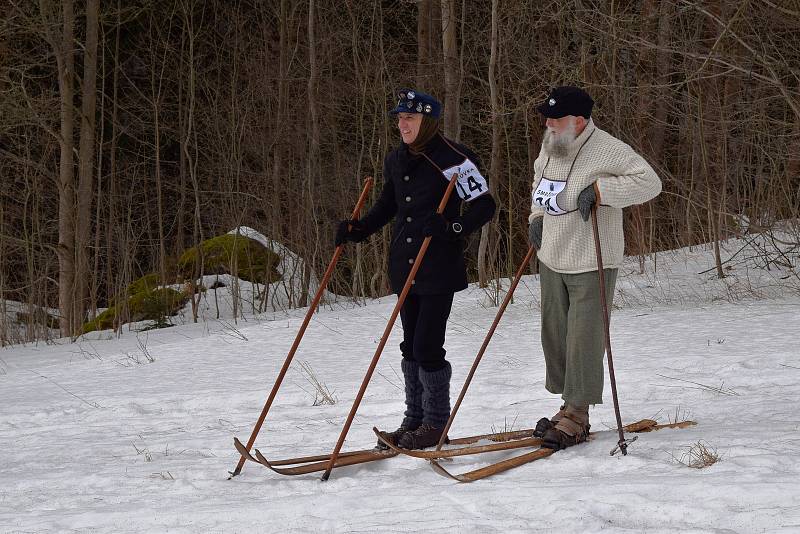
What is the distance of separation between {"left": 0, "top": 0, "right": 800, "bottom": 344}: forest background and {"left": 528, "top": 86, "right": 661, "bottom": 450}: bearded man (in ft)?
13.2

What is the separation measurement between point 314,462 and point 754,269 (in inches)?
296

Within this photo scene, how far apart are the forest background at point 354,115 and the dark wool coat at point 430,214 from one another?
14.0 feet

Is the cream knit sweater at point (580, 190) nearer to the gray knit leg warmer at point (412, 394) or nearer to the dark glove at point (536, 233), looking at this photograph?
the dark glove at point (536, 233)

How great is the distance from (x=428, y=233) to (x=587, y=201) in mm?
755

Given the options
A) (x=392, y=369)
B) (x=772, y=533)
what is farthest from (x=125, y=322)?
(x=772, y=533)

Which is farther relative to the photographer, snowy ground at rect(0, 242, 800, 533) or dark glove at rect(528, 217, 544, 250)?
dark glove at rect(528, 217, 544, 250)

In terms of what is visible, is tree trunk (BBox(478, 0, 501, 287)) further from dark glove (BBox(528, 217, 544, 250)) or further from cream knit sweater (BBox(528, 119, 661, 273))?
cream knit sweater (BBox(528, 119, 661, 273))

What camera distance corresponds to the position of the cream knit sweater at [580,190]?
14.3 ft

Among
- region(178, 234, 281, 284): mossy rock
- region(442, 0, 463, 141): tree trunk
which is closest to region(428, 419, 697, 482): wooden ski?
region(442, 0, 463, 141): tree trunk

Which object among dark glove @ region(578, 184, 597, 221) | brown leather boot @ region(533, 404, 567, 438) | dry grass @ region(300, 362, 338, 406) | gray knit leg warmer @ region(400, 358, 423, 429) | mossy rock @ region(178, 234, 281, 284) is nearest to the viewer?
dark glove @ region(578, 184, 597, 221)

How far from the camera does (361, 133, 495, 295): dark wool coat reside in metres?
4.61

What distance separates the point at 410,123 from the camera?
4648mm

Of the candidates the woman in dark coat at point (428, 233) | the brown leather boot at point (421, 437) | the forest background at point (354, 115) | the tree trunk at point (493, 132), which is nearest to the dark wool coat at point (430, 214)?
the woman in dark coat at point (428, 233)

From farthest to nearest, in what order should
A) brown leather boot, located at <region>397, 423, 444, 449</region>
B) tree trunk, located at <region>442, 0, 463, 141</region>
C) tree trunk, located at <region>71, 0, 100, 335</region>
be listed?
tree trunk, located at <region>71, 0, 100, 335</region>
tree trunk, located at <region>442, 0, 463, 141</region>
brown leather boot, located at <region>397, 423, 444, 449</region>
